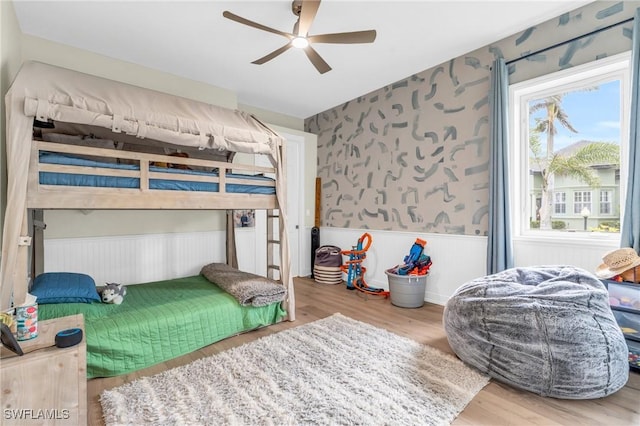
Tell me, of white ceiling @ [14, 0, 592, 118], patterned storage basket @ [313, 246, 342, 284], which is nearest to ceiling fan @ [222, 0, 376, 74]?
Answer: white ceiling @ [14, 0, 592, 118]

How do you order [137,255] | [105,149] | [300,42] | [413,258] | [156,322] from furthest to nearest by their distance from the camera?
[413,258]
[137,255]
[300,42]
[156,322]
[105,149]

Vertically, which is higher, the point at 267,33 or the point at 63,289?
the point at 267,33

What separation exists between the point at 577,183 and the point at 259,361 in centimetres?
320

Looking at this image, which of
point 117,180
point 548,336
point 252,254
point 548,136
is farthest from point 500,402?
point 252,254

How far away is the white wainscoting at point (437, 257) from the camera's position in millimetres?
3268

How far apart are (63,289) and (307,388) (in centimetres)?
209

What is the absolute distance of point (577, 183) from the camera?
2.73 meters

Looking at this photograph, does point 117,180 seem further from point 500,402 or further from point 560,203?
point 560,203

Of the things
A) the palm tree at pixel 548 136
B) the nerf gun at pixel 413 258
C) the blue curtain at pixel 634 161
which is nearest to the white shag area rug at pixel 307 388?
the nerf gun at pixel 413 258

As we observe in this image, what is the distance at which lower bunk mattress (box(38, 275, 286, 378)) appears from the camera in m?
2.02

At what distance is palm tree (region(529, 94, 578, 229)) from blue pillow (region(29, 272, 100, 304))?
421 centimetres

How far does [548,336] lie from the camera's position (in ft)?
5.82

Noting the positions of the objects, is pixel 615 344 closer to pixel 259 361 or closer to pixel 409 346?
pixel 409 346

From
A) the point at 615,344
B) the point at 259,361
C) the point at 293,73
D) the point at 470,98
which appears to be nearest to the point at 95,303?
the point at 259,361
